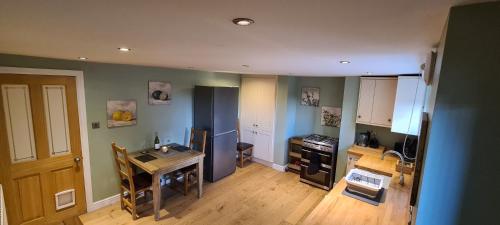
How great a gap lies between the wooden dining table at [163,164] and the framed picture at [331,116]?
2663 millimetres

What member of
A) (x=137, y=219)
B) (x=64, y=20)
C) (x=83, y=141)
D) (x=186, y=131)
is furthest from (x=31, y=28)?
(x=186, y=131)

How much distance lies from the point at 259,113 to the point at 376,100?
2.39 meters

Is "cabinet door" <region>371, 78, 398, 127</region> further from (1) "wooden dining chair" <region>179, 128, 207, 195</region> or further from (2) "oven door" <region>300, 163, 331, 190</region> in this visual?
(1) "wooden dining chair" <region>179, 128, 207, 195</region>

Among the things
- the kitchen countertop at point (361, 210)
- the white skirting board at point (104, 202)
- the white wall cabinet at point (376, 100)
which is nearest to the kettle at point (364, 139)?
the white wall cabinet at point (376, 100)

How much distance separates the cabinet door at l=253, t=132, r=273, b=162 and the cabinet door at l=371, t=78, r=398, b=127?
2218 millimetres

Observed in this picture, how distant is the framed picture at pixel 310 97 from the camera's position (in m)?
4.72

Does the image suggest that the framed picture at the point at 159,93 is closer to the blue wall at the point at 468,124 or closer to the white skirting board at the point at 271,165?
the white skirting board at the point at 271,165

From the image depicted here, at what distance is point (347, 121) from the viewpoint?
3961mm

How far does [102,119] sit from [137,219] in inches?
59.3

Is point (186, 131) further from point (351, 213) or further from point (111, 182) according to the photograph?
point (351, 213)

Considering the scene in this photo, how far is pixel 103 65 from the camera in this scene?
3037 millimetres

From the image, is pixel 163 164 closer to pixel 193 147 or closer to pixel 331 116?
pixel 193 147

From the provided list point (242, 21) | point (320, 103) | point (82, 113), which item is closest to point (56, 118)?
point (82, 113)

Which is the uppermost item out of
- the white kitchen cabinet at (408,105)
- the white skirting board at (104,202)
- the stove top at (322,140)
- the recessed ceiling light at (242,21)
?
the recessed ceiling light at (242,21)
